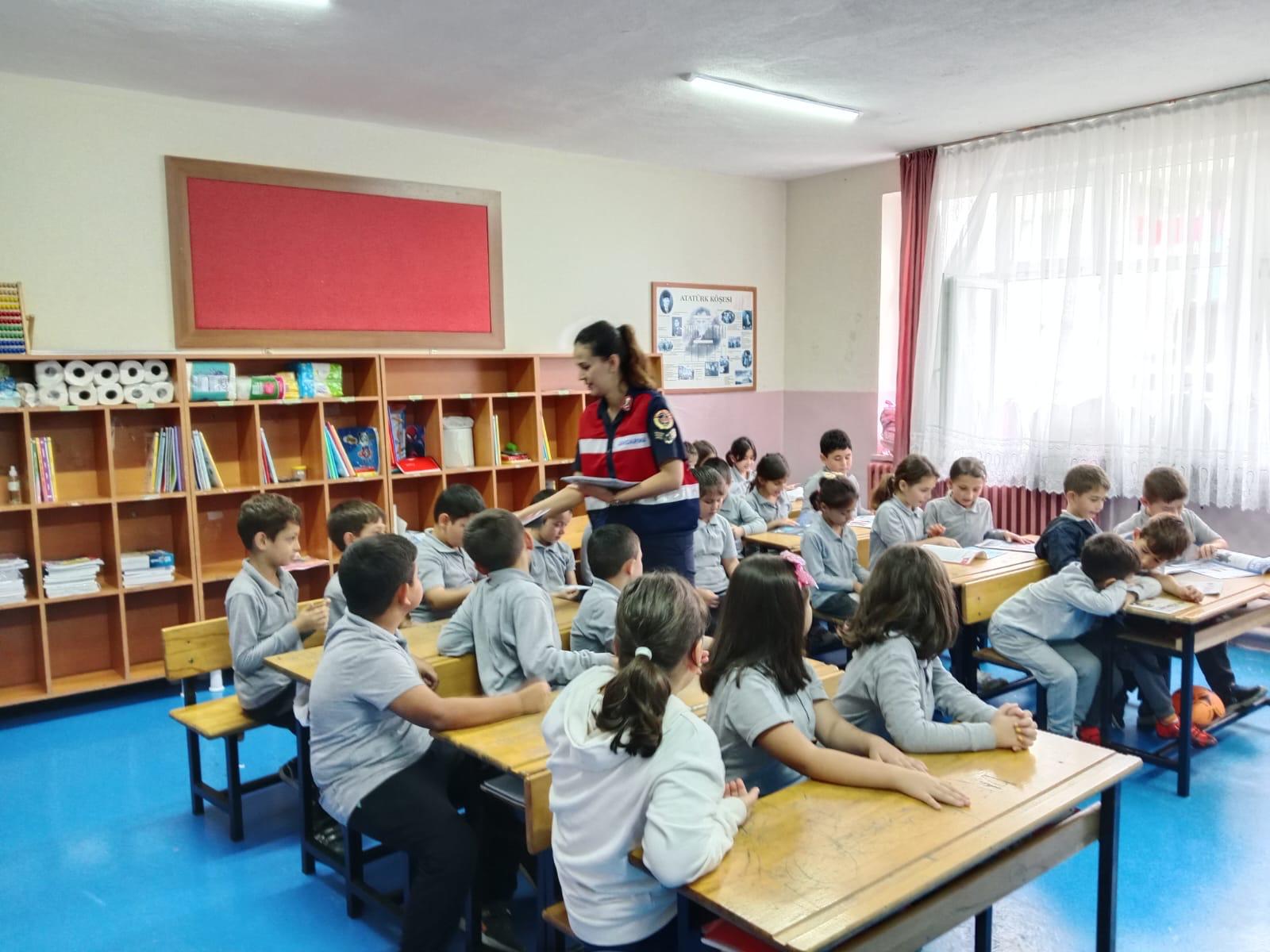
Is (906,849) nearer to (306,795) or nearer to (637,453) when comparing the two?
(637,453)

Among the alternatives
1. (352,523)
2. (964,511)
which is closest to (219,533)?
(352,523)

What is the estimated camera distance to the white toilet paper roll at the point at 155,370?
4.64m

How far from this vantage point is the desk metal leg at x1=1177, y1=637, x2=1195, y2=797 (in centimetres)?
340

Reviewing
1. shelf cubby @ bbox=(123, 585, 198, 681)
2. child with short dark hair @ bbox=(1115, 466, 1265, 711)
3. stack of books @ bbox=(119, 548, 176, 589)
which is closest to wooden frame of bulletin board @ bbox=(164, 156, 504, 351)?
stack of books @ bbox=(119, 548, 176, 589)

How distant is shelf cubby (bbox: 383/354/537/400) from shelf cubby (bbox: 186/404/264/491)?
0.77 meters

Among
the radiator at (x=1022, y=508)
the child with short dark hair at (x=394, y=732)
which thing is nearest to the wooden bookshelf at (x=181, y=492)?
the child with short dark hair at (x=394, y=732)

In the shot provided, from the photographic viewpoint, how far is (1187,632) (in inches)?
134

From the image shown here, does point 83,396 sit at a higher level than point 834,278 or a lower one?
lower

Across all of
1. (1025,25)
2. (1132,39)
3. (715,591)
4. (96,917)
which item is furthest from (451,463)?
(1132,39)

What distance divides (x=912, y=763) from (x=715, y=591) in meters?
2.50

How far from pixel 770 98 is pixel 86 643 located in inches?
175

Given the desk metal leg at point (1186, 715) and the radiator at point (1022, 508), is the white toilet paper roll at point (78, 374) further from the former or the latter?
the radiator at point (1022, 508)

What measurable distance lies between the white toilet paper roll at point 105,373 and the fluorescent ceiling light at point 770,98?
305 centimetres

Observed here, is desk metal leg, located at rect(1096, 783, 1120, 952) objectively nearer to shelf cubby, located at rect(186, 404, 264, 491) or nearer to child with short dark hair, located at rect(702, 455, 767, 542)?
child with short dark hair, located at rect(702, 455, 767, 542)
